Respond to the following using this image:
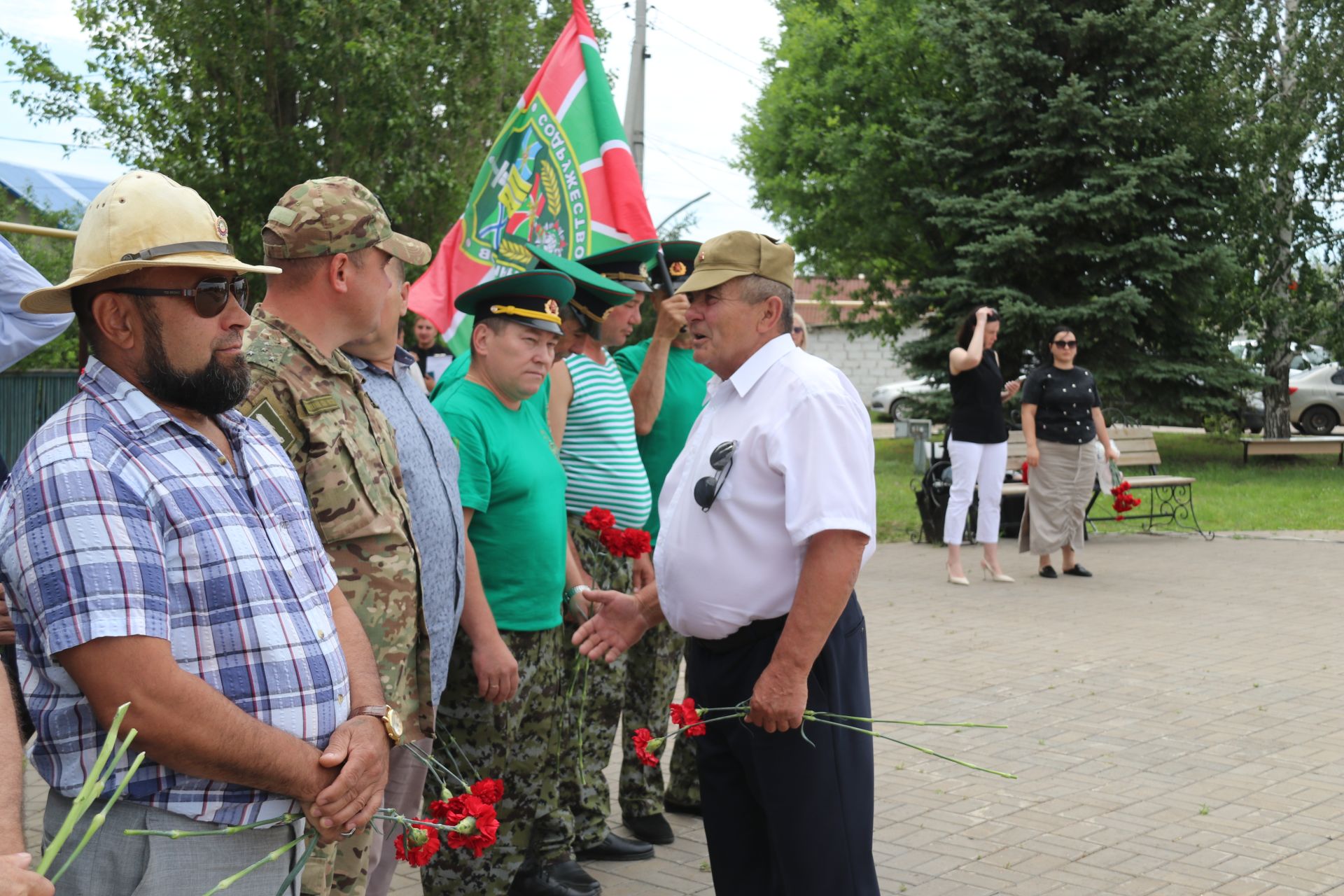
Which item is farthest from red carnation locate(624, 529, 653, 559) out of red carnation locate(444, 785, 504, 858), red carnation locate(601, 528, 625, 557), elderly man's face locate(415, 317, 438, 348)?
elderly man's face locate(415, 317, 438, 348)

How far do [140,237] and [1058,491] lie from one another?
10297 millimetres

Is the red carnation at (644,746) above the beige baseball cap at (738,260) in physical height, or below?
below

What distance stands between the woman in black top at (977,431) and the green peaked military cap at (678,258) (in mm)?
5298

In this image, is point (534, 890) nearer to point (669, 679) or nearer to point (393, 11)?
point (669, 679)

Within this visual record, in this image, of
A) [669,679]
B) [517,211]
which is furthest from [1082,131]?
[669,679]

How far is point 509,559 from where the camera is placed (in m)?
4.38

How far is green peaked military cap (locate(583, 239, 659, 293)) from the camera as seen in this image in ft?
18.7

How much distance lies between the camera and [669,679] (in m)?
5.71

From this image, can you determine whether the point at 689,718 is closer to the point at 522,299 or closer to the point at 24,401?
the point at 522,299

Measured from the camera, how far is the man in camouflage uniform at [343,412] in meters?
3.11

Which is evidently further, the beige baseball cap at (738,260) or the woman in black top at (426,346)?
the woman in black top at (426,346)

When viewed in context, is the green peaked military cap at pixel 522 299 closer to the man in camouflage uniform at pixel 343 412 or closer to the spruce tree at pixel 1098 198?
the man in camouflage uniform at pixel 343 412

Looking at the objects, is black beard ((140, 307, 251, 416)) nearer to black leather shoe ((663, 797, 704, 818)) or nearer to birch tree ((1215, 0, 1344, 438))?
black leather shoe ((663, 797, 704, 818))

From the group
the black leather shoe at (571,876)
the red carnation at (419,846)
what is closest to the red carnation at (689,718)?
the red carnation at (419,846)
